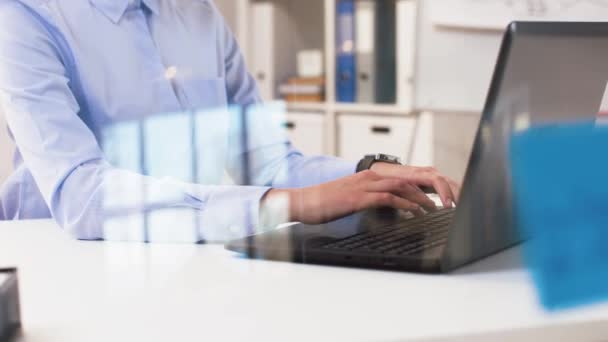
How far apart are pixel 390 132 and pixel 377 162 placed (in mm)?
1292

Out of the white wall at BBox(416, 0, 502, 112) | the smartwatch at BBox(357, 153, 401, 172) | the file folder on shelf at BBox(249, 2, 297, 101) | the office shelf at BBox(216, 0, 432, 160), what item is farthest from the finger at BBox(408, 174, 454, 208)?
the file folder on shelf at BBox(249, 2, 297, 101)

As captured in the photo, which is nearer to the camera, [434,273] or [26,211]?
[434,273]

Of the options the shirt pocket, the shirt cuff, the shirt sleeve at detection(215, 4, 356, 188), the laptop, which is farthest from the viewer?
the shirt pocket

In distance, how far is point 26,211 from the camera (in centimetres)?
115

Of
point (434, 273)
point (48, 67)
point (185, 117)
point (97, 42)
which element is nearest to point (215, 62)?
point (185, 117)

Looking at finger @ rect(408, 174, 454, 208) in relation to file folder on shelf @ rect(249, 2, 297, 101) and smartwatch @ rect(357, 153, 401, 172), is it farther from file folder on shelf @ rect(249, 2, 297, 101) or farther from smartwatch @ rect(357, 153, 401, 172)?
file folder on shelf @ rect(249, 2, 297, 101)

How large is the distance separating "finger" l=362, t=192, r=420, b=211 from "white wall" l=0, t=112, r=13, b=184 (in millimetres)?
504

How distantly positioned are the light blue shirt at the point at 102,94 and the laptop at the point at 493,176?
14cm

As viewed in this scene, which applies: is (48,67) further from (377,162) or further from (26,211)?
(377,162)

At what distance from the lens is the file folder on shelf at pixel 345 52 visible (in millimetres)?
2412

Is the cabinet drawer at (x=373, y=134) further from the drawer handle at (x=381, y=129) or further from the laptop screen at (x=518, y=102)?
the laptop screen at (x=518, y=102)

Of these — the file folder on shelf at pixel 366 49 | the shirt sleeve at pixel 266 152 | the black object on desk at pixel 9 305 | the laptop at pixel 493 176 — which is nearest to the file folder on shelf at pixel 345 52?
the file folder on shelf at pixel 366 49

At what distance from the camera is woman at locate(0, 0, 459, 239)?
2.89ft

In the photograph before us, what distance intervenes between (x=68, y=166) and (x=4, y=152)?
0.65ft
